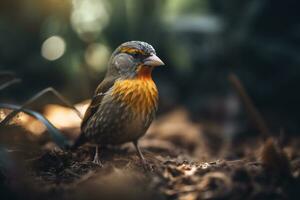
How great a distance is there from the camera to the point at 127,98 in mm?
4414

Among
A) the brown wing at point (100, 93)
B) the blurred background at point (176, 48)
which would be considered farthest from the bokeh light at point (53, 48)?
the brown wing at point (100, 93)

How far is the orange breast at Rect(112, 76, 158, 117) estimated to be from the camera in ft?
14.5

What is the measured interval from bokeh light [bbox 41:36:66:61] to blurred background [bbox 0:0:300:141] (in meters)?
0.01

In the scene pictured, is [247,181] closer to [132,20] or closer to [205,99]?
[205,99]

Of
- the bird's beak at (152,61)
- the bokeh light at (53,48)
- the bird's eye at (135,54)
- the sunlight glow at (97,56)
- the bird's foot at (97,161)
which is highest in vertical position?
the bird's eye at (135,54)

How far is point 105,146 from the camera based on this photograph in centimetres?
507

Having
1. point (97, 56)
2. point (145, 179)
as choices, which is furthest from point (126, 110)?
point (97, 56)

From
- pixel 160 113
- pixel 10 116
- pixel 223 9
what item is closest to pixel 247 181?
pixel 10 116

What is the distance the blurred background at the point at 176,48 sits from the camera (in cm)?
768

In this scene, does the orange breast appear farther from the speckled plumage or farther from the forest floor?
the forest floor

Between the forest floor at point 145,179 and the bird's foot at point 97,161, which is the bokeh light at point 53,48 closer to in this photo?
the bird's foot at point 97,161

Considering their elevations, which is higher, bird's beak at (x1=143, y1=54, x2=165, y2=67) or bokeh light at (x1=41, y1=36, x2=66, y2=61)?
bird's beak at (x1=143, y1=54, x2=165, y2=67)

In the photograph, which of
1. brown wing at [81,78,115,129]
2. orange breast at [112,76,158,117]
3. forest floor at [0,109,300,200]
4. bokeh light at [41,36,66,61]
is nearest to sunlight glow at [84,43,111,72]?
bokeh light at [41,36,66,61]

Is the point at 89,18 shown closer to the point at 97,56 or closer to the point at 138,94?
A: the point at 97,56
